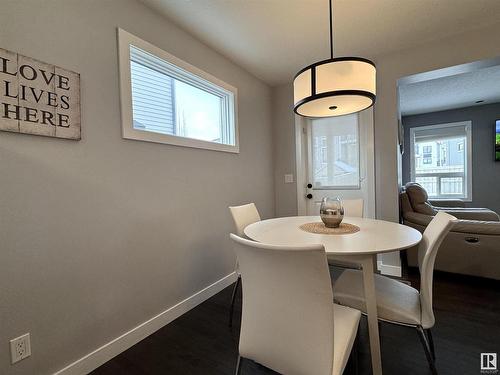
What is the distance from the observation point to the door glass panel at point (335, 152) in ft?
10.1

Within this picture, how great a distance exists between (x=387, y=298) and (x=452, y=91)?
4.39 meters

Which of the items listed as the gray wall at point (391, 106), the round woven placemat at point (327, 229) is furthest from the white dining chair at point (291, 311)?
the gray wall at point (391, 106)

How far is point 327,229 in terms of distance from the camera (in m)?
1.61

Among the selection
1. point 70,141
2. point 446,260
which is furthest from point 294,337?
point 446,260

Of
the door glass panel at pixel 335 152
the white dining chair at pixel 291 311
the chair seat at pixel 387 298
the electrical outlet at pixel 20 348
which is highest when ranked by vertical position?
the door glass panel at pixel 335 152

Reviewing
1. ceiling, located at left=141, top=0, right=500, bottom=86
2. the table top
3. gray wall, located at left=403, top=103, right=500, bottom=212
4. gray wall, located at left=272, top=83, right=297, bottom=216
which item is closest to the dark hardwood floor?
the table top

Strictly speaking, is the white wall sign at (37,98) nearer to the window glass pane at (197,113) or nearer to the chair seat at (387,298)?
the window glass pane at (197,113)

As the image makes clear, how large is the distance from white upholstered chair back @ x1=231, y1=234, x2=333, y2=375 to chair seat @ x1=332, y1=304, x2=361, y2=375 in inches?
2.8

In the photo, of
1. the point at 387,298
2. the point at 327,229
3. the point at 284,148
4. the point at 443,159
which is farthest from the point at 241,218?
the point at 443,159

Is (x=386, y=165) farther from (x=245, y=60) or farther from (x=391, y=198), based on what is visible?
(x=245, y=60)

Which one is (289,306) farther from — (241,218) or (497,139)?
(497,139)

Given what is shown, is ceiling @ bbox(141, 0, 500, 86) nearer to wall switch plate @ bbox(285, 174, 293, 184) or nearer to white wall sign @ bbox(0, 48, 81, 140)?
white wall sign @ bbox(0, 48, 81, 140)

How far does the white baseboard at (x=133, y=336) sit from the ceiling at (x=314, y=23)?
238cm

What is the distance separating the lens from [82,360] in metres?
1.41
